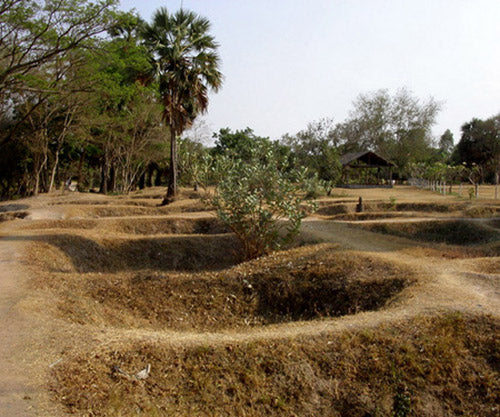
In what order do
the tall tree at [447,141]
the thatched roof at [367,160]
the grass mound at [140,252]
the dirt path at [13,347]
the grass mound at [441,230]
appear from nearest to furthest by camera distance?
the dirt path at [13,347] → the grass mound at [140,252] → the grass mound at [441,230] → the thatched roof at [367,160] → the tall tree at [447,141]

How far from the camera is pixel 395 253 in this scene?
10977 millimetres

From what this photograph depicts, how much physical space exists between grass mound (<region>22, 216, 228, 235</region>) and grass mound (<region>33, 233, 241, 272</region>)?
2106mm

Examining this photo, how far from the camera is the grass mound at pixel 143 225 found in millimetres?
15059

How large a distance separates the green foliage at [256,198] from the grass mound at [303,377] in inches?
206

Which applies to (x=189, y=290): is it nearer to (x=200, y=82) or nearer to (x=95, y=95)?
(x=200, y=82)

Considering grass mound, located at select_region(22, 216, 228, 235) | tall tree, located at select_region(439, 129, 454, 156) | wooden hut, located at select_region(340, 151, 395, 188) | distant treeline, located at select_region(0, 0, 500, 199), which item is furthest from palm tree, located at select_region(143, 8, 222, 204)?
tall tree, located at select_region(439, 129, 454, 156)

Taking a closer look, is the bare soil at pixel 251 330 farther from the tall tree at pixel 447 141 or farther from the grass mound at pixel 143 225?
the tall tree at pixel 447 141

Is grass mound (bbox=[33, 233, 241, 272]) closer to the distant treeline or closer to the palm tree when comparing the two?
the distant treeline

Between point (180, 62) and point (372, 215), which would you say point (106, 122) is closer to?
point (180, 62)

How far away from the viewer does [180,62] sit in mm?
20344

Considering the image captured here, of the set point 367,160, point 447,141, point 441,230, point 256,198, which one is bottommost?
point 441,230

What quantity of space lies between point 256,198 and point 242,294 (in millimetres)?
2455

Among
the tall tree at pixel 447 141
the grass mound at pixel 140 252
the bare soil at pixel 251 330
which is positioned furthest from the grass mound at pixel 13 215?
the tall tree at pixel 447 141

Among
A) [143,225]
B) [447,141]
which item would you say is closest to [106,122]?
[143,225]
